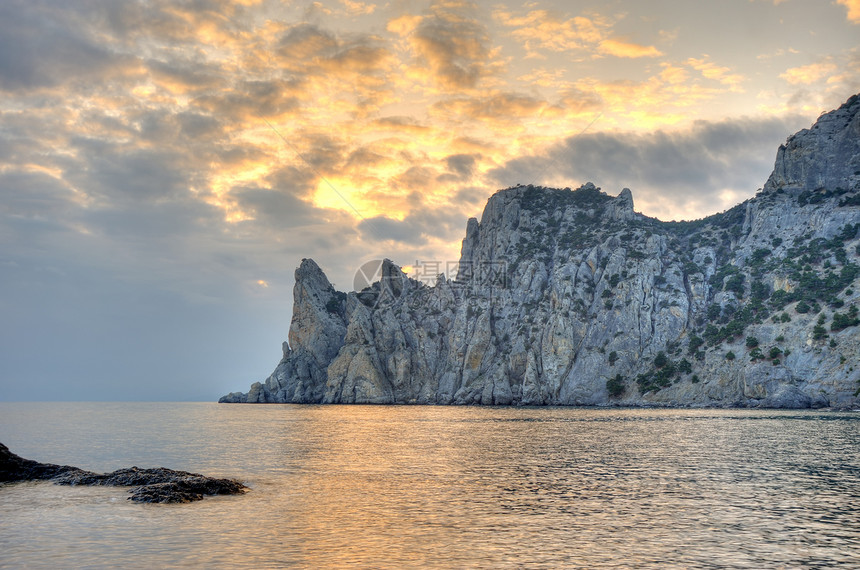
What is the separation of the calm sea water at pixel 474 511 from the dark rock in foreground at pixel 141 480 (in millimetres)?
1315

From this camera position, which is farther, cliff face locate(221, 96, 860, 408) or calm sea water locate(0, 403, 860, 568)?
cliff face locate(221, 96, 860, 408)

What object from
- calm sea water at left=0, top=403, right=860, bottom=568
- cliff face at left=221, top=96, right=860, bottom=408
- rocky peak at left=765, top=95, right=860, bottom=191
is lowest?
calm sea water at left=0, top=403, right=860, bottom=568

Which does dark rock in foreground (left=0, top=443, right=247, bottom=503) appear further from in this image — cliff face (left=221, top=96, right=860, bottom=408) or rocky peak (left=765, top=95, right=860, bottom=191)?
rocky peak (left=765, top=95, right=860, bottom=191)

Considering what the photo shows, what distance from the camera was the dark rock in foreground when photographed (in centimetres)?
3353

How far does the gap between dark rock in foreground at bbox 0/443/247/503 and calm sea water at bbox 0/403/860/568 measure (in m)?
1.31

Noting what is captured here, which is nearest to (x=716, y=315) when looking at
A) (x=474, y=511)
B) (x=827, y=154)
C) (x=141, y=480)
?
(x=827, y=154)

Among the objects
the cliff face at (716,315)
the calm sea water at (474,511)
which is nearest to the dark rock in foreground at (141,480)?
the calm sea water at (474,511)

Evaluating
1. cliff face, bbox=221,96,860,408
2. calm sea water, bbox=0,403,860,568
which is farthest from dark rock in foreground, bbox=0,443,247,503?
cliff face, bbox=221,96,860,408

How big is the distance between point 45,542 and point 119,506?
7478mm

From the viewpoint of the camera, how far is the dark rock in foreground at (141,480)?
33.5 meters

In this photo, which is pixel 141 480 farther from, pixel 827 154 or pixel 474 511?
pixel 827 154

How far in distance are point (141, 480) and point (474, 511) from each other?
23.4 m

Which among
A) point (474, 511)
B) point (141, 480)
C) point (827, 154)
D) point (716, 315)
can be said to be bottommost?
point (474, 511)

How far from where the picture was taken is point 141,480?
38188mm
